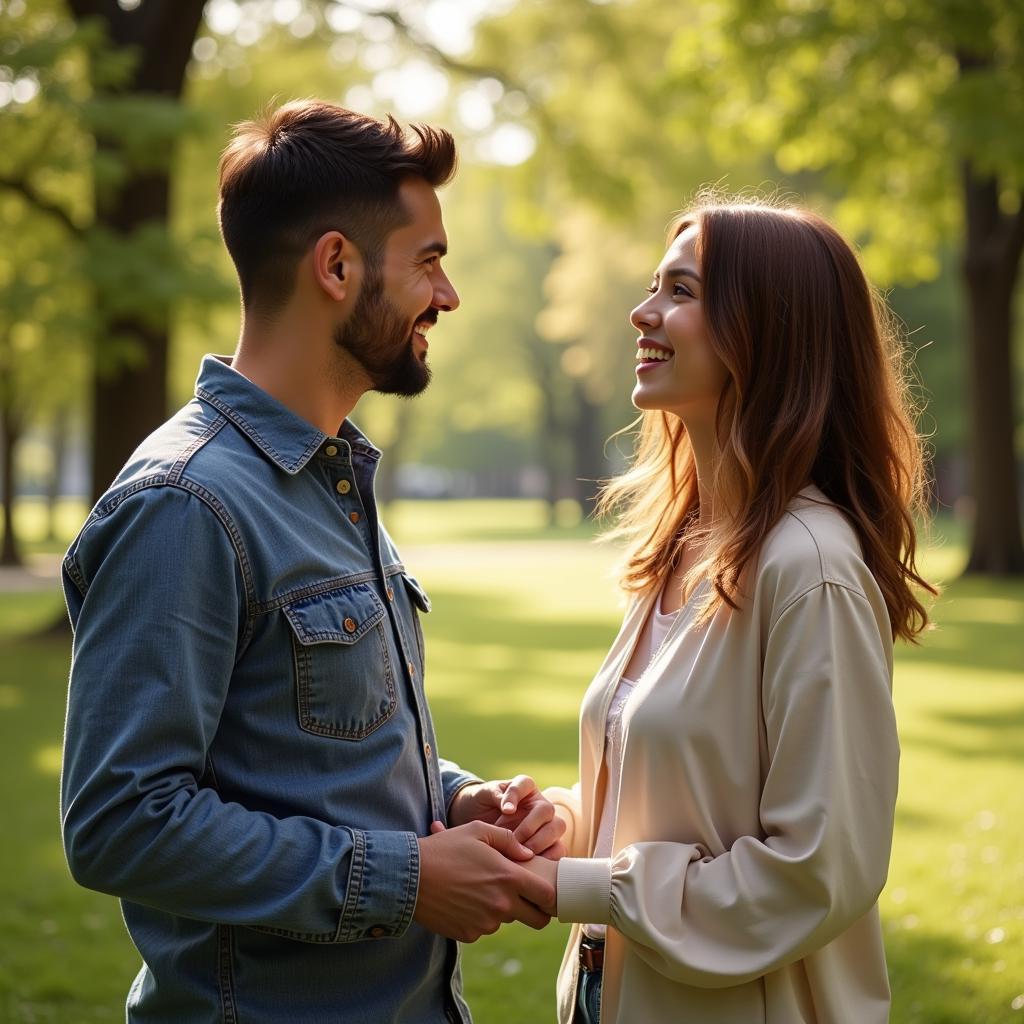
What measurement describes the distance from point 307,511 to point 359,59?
60.8 feet

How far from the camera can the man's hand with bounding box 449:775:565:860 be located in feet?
9.66

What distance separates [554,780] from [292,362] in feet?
22.2

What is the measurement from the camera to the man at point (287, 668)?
2260mm

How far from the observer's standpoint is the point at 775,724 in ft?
8.45

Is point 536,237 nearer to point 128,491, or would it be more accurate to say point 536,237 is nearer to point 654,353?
point 654,353

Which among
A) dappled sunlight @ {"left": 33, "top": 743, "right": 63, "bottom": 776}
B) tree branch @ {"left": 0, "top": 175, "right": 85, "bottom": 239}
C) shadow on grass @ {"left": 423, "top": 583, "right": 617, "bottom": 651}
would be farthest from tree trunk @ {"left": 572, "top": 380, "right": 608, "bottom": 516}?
dappled sunlight @ {"left": 33, "top": 743, "right": 63, "bottom": 776}

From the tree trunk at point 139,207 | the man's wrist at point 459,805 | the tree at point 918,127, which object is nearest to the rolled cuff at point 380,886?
the man's wrist at point 459,805

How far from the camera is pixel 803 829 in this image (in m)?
2.50

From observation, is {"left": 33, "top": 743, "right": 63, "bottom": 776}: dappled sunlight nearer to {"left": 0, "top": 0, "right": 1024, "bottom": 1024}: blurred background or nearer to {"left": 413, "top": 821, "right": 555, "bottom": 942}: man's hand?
{"left": 0, "top": 0, "right": 1024, "bottom": 1024}: blurred background

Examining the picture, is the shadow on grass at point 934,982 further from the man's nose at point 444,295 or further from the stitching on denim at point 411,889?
the man's nose at point 444,295

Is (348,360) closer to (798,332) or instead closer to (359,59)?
(798,332)

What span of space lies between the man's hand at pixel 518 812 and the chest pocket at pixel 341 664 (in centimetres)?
48

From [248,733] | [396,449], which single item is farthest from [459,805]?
[396,449]

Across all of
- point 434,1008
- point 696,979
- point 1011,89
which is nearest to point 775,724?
point 696,979
